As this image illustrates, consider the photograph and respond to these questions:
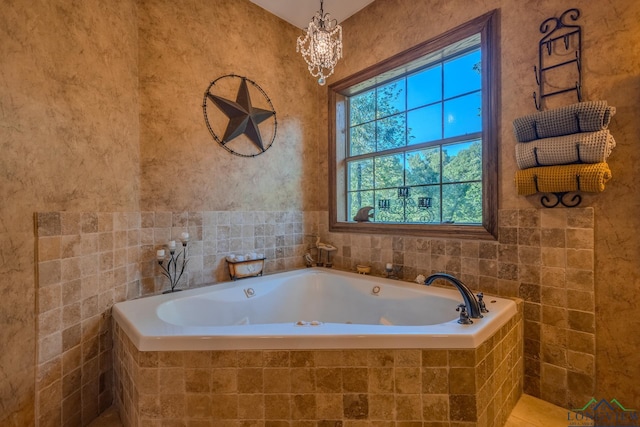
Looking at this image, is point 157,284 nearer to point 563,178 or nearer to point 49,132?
point 49,132

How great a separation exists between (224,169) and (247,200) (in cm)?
32

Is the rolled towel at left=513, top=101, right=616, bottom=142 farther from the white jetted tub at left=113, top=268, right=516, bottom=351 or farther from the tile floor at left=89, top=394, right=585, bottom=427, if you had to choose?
the tile floor at left=89, top=394, right=585, bottom=427

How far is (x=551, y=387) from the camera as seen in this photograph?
1605 millimetres

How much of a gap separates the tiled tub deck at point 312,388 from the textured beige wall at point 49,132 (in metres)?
0.63

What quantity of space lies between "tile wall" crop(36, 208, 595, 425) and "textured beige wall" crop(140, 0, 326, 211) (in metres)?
0.33

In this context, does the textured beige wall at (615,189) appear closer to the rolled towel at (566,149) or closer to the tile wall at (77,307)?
the rolled towel at (566,149)

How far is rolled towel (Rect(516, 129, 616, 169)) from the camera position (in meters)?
1.37

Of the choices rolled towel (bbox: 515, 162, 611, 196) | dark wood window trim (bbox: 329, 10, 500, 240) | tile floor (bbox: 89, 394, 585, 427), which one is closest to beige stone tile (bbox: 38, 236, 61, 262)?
tile floor (bbox: 89, 394, 585, 427)

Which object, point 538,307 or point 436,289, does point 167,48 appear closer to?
point 436,289

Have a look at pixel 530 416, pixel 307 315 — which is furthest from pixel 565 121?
pixel 307 315

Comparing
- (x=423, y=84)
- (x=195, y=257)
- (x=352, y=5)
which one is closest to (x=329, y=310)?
(x=195, y=257)

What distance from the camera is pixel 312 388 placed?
3.87 feet

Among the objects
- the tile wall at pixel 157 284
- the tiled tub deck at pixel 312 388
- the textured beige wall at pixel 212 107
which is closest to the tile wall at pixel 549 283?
the tile wall at pixel 157 284

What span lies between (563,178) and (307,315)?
193 cm
